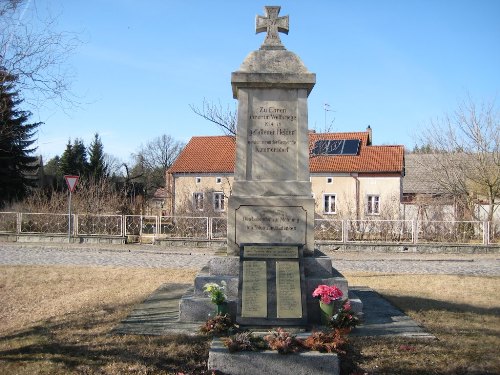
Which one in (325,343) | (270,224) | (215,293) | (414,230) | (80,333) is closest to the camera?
(325,343)

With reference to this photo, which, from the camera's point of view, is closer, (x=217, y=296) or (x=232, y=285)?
(x=217, y=296)

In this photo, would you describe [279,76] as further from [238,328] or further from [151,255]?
[151,255]

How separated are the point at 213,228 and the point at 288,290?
49.6 feet

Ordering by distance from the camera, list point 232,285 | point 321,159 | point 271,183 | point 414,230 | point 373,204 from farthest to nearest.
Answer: point 321,159, point 373,204, point 414,230, point 271,183, point 232,285

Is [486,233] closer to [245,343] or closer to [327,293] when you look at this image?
[327,293]

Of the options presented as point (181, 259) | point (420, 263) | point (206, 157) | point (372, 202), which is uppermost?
point (206, 157)

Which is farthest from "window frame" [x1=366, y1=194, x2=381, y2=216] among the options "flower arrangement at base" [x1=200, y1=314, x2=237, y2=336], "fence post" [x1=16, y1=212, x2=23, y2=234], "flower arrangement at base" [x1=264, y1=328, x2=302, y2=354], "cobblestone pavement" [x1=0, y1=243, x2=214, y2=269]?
"flower arrangement at base" [x1=264, y1=328, x2=302, y2=354]

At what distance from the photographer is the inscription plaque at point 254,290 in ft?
20.4

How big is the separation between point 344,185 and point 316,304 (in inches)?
1140

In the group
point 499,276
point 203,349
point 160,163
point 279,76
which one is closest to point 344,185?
point 499,276

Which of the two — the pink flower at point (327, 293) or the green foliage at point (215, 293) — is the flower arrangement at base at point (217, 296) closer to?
the green foliage at point (215, 293)

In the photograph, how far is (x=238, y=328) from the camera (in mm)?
6172

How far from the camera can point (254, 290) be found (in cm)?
639

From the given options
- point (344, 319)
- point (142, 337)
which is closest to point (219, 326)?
point (142, 337)
